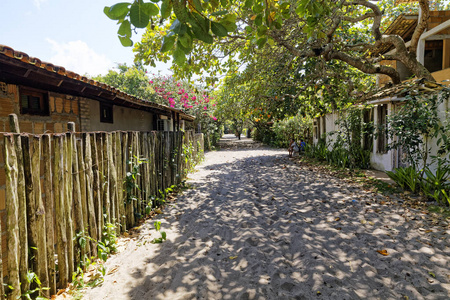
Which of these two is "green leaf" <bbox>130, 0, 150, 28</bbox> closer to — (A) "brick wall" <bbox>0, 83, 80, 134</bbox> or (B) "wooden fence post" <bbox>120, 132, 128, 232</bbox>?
(A) "brick wall" <bbox>0, 83, 80, 134</bbox>

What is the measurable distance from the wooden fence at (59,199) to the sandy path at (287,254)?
1.61 ft

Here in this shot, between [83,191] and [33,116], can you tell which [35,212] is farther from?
[33,116]

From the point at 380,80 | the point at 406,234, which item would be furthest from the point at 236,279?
the point at 380,80

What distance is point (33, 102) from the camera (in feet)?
14.8

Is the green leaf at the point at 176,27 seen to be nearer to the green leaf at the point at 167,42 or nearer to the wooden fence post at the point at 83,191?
the green leaf at the point at 167,42

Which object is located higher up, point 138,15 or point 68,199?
point 138,15

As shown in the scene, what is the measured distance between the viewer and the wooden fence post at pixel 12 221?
210 cm

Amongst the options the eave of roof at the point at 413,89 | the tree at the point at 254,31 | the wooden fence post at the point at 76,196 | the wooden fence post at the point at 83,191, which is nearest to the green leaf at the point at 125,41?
the tree at the point at 254,31

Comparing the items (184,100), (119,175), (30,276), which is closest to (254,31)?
(119,175)

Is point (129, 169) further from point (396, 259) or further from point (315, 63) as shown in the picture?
point (315, 63)

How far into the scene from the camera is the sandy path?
271 centimetres

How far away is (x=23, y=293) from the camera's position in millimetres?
2213

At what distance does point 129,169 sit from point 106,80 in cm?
1838

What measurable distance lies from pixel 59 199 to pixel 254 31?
3.32 metres
